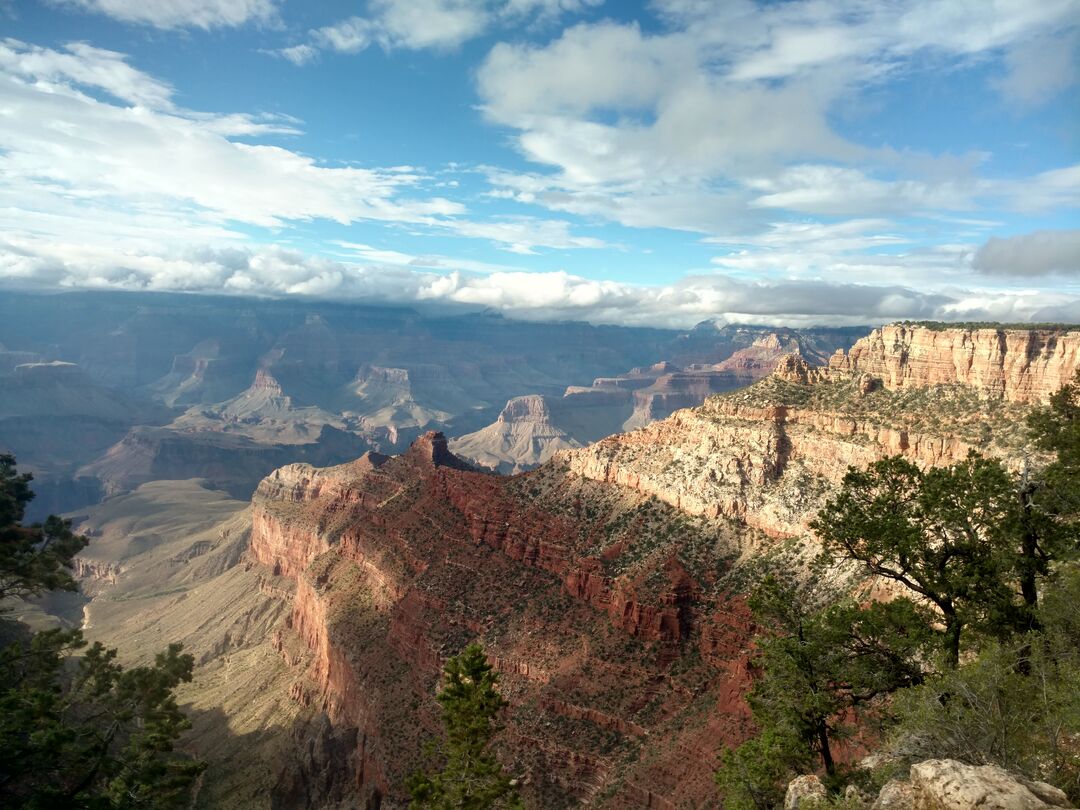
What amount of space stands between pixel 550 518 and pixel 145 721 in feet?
175

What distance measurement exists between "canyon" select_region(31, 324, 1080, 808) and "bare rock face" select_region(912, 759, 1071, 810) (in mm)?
37987

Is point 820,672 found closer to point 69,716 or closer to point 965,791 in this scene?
point 965,791

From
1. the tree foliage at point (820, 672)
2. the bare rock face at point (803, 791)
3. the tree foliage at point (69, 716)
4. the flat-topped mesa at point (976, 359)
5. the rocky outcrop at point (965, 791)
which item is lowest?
the tree foliage at point (69, 716)

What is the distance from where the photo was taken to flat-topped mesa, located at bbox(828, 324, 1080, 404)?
71.1 metres

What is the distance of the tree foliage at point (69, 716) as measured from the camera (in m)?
31.4

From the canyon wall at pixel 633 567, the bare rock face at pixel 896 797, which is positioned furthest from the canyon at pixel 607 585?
the bare rock face at pixel 896 797

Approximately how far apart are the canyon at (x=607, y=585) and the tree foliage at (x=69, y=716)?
3057 cm

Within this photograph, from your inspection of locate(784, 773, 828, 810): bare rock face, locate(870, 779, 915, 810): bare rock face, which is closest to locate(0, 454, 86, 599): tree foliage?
locate(784, 773, 828, 810): bare rock face

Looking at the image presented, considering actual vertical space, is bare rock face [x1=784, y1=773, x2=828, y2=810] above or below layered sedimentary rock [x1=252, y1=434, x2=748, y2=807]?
above

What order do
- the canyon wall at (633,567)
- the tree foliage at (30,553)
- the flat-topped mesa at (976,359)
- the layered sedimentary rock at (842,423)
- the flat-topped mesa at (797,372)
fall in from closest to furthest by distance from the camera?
the tree foliage at (30,553), the canyon wall at (633,567), the layered sedimentary rock at (842,423), the flat-topped mesa at (976,359), the flat-topped mesa at (797,372)

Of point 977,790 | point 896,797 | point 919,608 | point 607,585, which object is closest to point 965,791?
point 977,790

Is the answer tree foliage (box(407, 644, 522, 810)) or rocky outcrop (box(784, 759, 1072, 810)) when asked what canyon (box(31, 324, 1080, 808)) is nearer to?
tree foliage (box(407, 644, 522, 810))

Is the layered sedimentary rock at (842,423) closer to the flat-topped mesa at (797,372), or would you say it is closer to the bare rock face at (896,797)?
the flat-topped mesa at (797,372)

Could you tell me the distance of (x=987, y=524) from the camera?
27125mm
